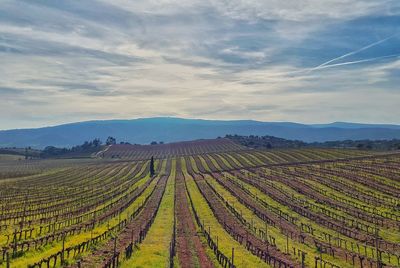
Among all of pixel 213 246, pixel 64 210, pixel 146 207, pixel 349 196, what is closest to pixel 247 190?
pixel 349 196

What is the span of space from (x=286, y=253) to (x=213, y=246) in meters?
5.41

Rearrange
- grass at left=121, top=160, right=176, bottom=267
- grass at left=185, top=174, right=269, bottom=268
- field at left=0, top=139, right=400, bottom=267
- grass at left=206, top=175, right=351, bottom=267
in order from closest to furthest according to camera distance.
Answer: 1. grass at left=121, top=160, right=176, bottom=267
2. grass at left=185, top=174, right=269, bottom=268
3. field at left=0, top=139, right=400, bottom=267
4. grass at left=206, top=175, right=351, bottom=267

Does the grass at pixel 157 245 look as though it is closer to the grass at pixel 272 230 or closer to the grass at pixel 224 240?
the grass at pixel 224 240

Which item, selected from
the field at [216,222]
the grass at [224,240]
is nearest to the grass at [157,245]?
the field at [216,222]

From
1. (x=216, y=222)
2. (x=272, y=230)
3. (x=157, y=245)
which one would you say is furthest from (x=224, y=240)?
(x=216, y=222)

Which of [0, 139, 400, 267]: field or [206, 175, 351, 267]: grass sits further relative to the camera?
[206, 175, 351, 267]: grass

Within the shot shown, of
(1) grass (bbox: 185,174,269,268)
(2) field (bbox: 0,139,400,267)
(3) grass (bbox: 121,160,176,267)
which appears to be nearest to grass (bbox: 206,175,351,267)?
(2) field (bbox: 0,139,400,267)

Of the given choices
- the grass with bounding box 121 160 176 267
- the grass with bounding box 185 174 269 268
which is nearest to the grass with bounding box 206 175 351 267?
the grass with bounding box 185 174 269 268

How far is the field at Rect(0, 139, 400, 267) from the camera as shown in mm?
32438

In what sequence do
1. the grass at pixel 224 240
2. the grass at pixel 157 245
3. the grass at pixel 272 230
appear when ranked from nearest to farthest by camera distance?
the grass at pixel 157 245, the grass at pixel 224 240, the grass at pixel 272 230

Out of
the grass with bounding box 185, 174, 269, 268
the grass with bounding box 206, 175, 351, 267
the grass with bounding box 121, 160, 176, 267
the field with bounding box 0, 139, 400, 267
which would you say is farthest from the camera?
the grass with bounding box 206, 175, 351, 267

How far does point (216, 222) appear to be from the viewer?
49.8 metres

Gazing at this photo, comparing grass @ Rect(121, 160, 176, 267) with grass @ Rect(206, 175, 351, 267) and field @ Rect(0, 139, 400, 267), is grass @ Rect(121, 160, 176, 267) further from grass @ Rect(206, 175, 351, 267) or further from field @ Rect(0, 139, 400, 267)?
grass @ Rect(206, 175, 351, 267)

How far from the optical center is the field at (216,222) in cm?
3244
